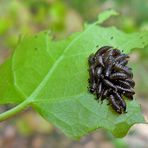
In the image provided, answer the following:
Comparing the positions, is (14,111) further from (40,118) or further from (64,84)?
(40,118)

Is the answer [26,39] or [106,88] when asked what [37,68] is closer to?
[26,39]

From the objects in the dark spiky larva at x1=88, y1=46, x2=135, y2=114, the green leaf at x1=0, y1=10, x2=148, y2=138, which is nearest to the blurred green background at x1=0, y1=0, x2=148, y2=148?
the green leaf at x1=0, y1=10, x2=148, y2=138

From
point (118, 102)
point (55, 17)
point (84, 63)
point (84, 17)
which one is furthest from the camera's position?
point (84, 17)

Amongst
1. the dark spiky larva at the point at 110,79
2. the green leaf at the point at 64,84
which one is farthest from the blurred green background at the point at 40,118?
the dark spiky larva at the point at 110,79

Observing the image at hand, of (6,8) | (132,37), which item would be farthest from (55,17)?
(132,37)

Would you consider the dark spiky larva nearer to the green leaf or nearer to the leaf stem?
the green leaf

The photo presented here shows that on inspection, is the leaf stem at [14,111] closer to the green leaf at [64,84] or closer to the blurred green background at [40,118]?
the green leaf at [64,84]
